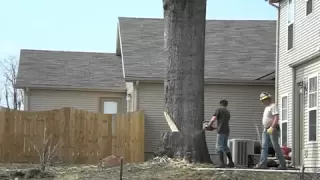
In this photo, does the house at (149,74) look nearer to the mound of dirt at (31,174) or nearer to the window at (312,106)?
the window at (312,106)

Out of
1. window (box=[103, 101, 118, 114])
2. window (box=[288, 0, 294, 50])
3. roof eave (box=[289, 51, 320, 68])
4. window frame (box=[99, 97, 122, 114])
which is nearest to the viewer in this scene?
roof eave (box=[289, 51, 320, 68])

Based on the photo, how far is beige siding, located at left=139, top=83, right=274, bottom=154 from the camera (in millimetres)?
23766

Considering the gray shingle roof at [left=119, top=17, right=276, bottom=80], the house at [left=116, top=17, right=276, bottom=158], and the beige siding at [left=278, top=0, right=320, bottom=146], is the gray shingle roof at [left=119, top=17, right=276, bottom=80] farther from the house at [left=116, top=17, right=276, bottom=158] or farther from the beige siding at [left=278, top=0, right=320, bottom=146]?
the beige siding at [left=278, top=0, right=320, bottom=146]

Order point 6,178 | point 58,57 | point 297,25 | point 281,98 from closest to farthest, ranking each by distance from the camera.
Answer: point 6,178 → point 297,25 → point 281,98 → point 58,57

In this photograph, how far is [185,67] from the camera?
13.5 metres

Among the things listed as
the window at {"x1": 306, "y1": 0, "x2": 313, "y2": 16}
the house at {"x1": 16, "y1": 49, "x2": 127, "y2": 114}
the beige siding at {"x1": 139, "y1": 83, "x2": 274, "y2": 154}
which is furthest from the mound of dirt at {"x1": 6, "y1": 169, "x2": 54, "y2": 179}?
the house at {"x1": 16, "y1": 49, "x2": 127, "y2": 114}

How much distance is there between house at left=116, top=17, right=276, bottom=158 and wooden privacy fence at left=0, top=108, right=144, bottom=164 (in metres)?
1.84

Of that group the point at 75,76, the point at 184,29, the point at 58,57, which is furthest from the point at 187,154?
the point at 58,57

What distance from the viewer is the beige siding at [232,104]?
2377 centimetres

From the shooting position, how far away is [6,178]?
12203 millimetres

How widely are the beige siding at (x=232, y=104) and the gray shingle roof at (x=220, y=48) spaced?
0.50 m

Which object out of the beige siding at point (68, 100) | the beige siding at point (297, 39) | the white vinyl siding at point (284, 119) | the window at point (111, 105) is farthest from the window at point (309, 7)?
the window at point (111, 105)

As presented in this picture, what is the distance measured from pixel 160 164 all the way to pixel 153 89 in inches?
442

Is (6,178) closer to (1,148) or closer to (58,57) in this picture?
(1,148)
